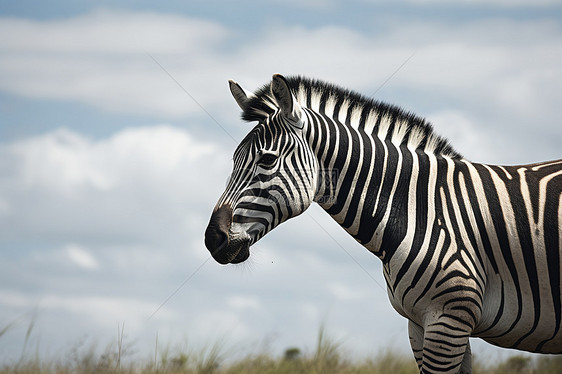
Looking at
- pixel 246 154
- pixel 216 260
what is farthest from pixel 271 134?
pixel 216 260

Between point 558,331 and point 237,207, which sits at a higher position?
point 237,207

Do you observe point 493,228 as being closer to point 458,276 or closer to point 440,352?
point 458,276

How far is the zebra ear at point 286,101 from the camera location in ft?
22.0

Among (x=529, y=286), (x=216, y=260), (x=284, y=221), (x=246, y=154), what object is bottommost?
(x=529, y=286)

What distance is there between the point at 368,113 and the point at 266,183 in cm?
179

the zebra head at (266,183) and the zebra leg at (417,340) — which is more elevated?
the zebra head at (266,183)

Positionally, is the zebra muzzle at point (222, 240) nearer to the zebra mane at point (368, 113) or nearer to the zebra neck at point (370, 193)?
the zebra neck at point (370, 193)

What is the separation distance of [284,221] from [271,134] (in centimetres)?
103

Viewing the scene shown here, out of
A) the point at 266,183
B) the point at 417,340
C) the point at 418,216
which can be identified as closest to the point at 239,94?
the point at 266,183

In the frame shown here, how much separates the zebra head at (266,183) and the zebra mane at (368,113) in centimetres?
48

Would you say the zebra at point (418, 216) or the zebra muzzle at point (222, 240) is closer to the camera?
the zebra muzzle at point (222, 240)

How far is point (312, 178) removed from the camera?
686cm

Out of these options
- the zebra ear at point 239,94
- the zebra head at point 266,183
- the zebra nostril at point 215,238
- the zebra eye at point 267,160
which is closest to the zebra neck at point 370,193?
the zebra head at point 266,183

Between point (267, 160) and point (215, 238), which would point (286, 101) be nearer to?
point (267, 160)
